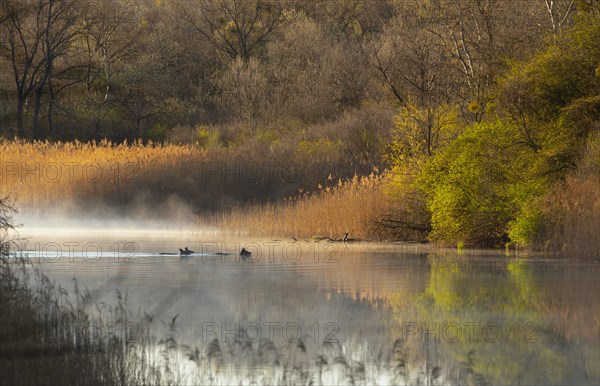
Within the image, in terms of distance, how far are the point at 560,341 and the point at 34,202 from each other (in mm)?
22150

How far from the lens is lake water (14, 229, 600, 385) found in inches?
379

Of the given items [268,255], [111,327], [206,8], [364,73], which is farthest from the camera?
[206,8]

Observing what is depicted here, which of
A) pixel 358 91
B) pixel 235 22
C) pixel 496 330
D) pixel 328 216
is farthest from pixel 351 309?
pixel 235 22

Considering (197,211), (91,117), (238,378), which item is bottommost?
(238,378)

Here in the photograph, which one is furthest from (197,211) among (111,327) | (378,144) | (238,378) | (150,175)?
(238,378)

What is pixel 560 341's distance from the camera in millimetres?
11328

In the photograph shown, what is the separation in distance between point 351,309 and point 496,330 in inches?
87.3

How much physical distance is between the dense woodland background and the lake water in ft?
6.76

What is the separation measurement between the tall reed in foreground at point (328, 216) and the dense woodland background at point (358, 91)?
656 millimetres

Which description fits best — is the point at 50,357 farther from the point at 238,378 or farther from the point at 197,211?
the point at 197,211

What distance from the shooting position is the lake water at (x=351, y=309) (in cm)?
A: 962

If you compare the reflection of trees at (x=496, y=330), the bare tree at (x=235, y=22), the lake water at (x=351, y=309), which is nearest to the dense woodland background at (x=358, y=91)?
the bare tree at (x=235, y=22)

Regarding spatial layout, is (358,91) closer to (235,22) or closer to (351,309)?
(235,22)

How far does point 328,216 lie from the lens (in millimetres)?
26359
